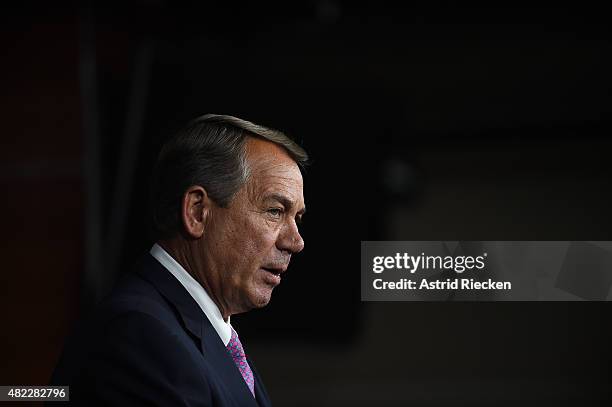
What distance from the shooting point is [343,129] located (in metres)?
1.69

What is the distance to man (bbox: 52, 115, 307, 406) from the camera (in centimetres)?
92

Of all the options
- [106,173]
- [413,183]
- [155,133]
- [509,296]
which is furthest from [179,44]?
[509,296]

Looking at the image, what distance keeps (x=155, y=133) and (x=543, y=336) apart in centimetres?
103

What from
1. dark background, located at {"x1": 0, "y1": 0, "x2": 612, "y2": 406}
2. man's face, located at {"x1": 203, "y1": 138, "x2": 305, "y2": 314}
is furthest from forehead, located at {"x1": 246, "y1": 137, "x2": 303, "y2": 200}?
dark background, located at {"x1": 0, "y1": 0, "x2": 612, "y2": 406}

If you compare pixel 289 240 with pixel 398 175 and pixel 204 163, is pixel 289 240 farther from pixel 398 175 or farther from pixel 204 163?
pixel 398 175

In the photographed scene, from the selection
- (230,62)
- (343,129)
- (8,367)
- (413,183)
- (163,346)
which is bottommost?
(163,346)

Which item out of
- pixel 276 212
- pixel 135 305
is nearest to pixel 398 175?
pixel 276 212

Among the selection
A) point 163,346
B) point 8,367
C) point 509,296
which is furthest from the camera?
point 8,367

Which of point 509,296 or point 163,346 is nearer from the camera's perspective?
point 163,346

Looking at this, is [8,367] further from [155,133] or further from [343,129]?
[343,129]

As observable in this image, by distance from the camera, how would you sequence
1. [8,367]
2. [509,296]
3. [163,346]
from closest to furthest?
[163,346] → [509,296] → [8,367]

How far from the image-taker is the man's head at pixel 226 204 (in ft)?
3.35

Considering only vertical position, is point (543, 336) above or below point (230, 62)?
below

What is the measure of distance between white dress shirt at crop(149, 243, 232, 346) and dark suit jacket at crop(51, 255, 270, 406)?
7 centimetres
